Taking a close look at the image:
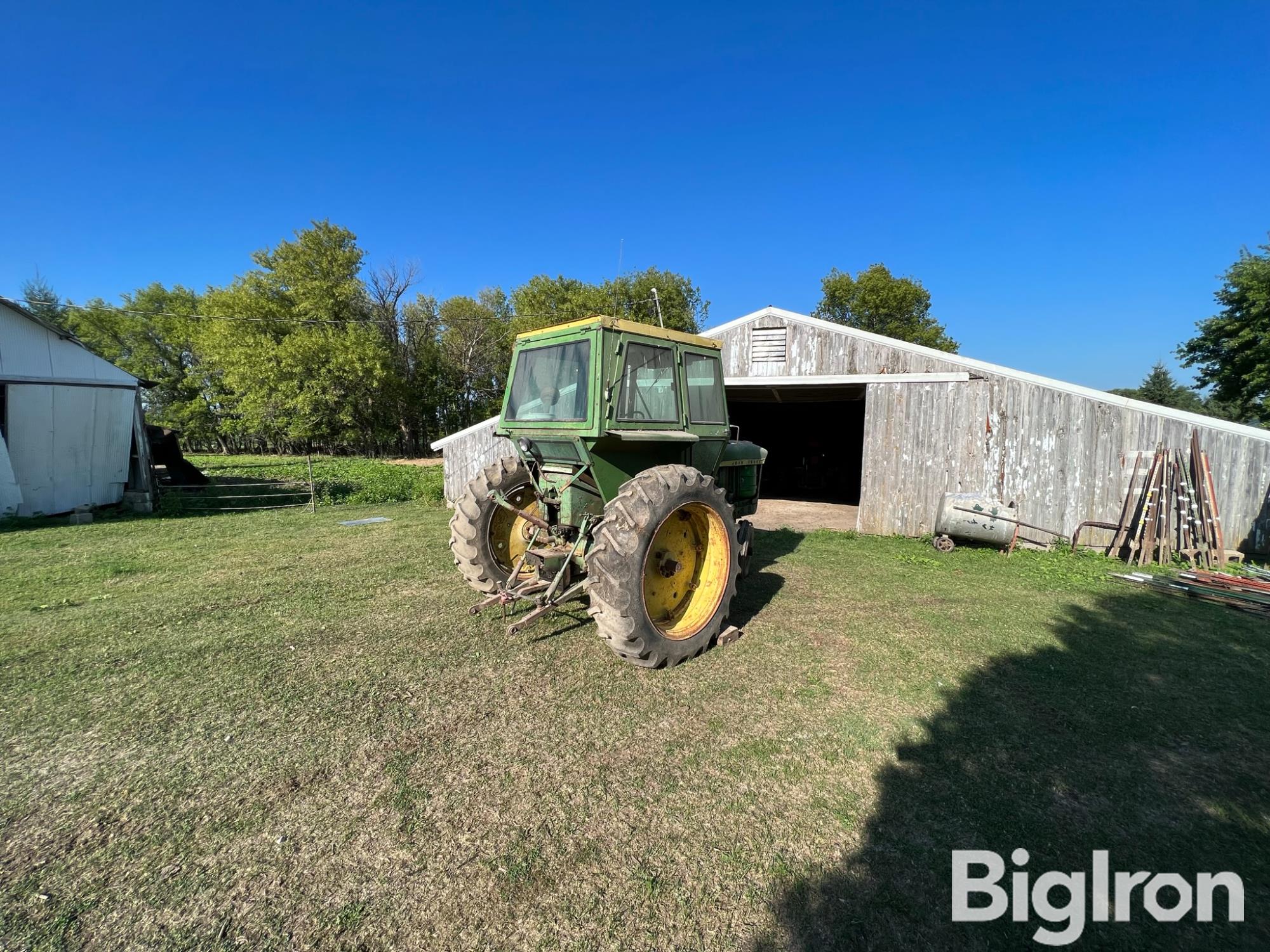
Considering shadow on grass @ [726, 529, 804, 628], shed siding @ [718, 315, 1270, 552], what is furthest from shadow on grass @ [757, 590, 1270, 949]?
shed siding @ [718, 315, 1270, 552]

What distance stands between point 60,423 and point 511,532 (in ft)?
37.9

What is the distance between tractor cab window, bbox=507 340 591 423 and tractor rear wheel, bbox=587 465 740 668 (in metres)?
0.89

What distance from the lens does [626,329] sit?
4.16 m

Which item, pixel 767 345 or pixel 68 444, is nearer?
pixel 767 345

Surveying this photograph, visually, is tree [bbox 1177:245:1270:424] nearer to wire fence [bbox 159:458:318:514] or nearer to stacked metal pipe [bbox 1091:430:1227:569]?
stacked metal pipe [bbox 1091:430:1227:569]

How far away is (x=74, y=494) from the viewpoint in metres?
10.4

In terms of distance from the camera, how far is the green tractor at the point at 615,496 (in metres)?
3.59

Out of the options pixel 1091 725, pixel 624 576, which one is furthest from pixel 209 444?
pixel 1091 725

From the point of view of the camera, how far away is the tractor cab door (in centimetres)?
472

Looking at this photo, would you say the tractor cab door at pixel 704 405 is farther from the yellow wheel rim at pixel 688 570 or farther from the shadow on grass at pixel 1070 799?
the shadow on grass at pixel 1070 799

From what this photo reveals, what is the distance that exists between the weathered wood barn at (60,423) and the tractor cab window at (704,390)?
1234cm

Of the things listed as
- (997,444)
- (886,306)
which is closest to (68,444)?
(997,444)

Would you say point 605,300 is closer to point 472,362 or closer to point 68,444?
point 472,362

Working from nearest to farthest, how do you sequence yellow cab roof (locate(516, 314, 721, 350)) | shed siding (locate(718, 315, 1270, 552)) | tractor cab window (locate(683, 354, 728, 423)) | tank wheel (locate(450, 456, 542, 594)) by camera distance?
yellow cab roof (locate(516, 314, 721, 350)) → tank wheel (locate(450, 456, 542, 594)) → tractor cab window (locate(683, 354, 728, 423)) → shed siding (locate(718, 315, 1270, 552))
